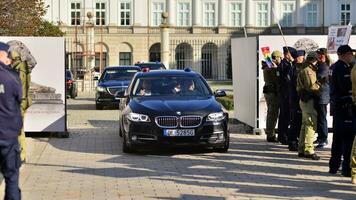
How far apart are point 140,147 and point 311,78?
3.43 meters

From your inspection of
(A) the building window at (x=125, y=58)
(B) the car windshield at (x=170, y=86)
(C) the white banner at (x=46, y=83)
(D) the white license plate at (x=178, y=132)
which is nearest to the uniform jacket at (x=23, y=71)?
(D) the white license plate at (x=178, y=132)

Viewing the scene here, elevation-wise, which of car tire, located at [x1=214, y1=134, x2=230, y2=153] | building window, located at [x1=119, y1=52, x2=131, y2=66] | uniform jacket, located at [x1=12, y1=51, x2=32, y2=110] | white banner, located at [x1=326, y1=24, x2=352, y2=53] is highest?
building window, located at [x1=119, y1=52, x2=131, y2=66]

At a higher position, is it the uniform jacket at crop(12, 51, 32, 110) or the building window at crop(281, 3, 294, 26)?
the building window at crop(281, 3, 294, 26)

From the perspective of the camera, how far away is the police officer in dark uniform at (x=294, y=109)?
13164 millimetres

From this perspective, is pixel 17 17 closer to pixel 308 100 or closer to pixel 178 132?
pixel 178 132

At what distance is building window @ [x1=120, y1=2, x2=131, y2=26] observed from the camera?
244 ft

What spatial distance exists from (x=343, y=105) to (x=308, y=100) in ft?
6.03

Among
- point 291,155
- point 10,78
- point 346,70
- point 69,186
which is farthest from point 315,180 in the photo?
point 10,78

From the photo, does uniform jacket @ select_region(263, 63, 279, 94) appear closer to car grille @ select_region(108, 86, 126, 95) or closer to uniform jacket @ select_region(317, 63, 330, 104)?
uniform jacket @ select_region(317, 63, 330, 104)

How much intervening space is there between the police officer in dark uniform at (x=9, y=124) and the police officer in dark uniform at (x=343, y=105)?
4.93 metres

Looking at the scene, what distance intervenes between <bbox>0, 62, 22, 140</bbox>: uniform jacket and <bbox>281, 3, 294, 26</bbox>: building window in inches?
2763

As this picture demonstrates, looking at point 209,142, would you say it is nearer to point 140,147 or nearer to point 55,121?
point 140,147

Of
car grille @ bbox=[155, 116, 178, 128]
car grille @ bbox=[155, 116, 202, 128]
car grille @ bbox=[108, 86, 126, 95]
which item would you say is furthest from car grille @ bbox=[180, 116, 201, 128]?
car grille @ bbox=[108, 86, 126, 95]

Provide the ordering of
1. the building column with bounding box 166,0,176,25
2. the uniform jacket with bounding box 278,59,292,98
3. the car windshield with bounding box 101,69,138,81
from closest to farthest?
the uniform jacket with bounding box 278,59,292,98 < the car windshield with bounding box 101,69,138,81 < the building column with bounding box 166,0,176,25
